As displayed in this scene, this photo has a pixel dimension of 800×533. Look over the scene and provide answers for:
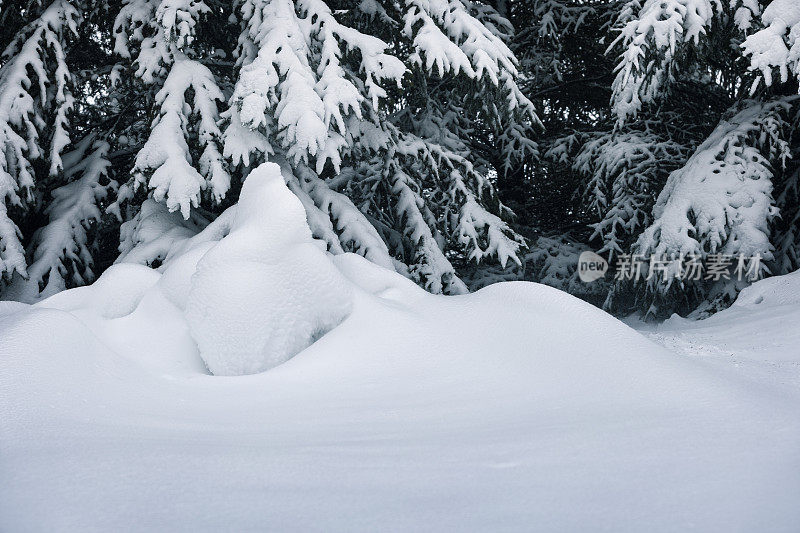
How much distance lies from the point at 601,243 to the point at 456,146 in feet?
11.6

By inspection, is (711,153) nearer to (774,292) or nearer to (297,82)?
(774,292)

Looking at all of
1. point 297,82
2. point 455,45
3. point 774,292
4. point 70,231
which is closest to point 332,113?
point 297,82

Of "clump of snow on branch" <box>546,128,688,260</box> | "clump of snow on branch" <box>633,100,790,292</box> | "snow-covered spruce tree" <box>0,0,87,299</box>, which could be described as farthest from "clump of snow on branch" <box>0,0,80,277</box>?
"clump of snow on branch" <box>546,128,688,260</box>

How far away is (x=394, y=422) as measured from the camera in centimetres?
211

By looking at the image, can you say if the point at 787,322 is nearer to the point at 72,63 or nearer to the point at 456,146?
the point at 456,146

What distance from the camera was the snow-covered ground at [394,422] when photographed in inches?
56.1

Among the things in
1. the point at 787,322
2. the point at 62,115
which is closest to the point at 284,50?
the point at 62,115

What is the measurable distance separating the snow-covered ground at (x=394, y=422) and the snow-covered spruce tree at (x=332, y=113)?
149 cm

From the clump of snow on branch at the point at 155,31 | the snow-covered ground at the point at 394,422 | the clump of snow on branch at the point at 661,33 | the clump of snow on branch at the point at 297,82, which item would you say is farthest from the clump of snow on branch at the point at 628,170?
the clump of snow on branch at the point at 155,31

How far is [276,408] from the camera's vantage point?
2299 mm

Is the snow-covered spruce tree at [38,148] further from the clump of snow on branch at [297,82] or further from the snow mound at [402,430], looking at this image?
the snow mound at [402,430]

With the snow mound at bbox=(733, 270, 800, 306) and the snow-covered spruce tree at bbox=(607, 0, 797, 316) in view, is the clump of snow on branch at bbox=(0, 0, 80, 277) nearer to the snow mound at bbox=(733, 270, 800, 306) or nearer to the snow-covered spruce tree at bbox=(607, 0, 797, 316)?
the snow-covered spruce tree at bbox=(607, 0, 797, 316)

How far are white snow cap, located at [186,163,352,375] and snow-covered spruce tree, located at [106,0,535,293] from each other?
136 centimetres

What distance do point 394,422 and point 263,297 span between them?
43.5 inches
